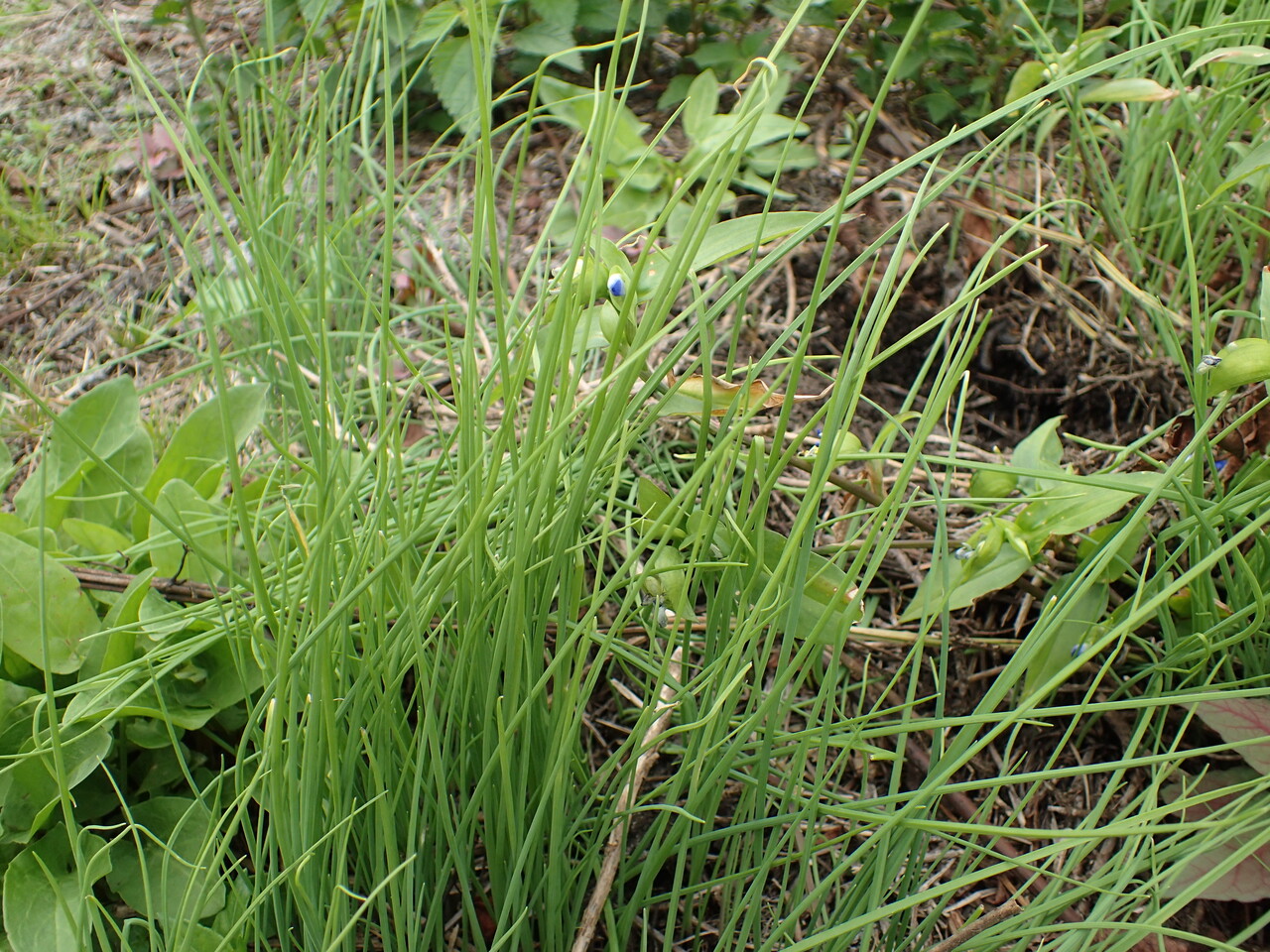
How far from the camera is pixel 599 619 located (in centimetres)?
91

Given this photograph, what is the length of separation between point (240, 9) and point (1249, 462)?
198 centimetres

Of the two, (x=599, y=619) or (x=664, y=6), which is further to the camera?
(x=664, y=6)

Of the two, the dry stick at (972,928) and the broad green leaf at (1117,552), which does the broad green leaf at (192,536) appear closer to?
the dry stick at (972,928)

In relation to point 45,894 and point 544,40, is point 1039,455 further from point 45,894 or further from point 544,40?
point 544,40

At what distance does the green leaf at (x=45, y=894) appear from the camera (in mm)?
668

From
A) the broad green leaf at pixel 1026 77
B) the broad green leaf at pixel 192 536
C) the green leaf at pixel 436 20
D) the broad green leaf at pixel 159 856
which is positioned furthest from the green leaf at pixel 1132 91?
the broad green leaf at pixel 159 856

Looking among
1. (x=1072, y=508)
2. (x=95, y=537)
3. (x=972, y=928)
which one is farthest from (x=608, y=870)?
(x=95, y=537)

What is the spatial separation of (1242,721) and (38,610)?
0.97 meters

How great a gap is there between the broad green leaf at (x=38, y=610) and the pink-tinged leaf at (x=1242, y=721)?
0.91 meters

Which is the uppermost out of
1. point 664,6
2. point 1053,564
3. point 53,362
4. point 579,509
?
point 664,6

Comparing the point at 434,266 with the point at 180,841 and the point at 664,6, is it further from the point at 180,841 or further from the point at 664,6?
the point at 180,841

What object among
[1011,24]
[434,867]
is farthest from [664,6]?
[434,867]

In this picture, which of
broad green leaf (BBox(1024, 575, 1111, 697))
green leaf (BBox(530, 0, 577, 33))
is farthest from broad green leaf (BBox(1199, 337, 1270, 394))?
green leaf (BBox(530, 0, 577, 33))

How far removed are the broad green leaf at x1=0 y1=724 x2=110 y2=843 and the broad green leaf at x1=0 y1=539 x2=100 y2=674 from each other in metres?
0.08
